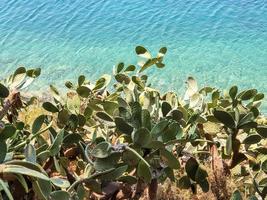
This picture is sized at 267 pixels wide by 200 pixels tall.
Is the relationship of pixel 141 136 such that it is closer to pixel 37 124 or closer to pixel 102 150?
pixel 102 150

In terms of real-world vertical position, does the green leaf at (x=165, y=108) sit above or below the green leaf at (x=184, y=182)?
above

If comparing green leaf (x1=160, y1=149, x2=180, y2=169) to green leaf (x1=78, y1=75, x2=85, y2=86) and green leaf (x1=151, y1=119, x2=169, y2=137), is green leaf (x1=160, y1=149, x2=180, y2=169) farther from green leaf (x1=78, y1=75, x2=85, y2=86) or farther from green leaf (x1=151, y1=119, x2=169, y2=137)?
green leaf (x1=78, y1=75, x2=85, y2=86)

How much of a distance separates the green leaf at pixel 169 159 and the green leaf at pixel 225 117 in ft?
0.73

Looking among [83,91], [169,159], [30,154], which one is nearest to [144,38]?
[83,91]

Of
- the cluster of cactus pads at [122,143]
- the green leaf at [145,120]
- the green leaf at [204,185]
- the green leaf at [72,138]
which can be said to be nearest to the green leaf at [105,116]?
the cluster of cactus pads at [122,143]

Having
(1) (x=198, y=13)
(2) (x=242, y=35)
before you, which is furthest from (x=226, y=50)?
(1) (x=198, y=13)

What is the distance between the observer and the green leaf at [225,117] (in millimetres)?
1410

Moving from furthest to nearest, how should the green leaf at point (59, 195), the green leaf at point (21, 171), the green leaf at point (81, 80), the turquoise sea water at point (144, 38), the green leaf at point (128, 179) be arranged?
the turquoise sea water at point (144, 38) → the green leaf at point (81, 80) → the green leaf at point (128, 179) → the green leaf at point (59, 195) → the green leaf at point (21, 171)

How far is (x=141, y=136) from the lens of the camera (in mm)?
1204

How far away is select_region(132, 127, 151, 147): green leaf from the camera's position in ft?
3.89

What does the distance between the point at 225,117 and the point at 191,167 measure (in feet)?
0.67

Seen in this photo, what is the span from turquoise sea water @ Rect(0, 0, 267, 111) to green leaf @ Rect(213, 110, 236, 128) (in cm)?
698

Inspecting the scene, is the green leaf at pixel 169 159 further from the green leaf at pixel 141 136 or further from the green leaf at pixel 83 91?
the green leaf at pixel 83 91

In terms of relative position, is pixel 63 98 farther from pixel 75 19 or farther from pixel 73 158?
pixel 75 19
